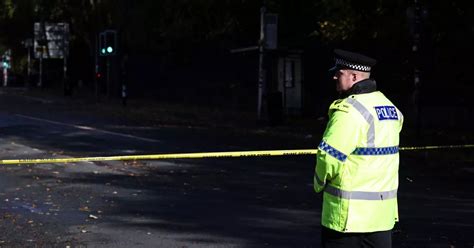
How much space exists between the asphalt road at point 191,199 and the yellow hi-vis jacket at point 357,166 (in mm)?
2884

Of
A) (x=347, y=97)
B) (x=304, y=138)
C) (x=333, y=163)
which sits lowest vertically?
(x=304, y=138)

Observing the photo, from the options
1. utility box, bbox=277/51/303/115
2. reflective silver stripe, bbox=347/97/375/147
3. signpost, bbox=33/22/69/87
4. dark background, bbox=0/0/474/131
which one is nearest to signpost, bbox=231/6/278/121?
dark background, bbox=0/0/474/131

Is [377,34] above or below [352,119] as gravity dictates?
above

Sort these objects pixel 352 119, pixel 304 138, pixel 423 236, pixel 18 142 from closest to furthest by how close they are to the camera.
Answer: pixel 352 119 < pixel 423 236 < pixel 18 142 < pixel 304 138

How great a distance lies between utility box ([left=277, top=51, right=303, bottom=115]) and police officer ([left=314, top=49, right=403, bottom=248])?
72.6 ft

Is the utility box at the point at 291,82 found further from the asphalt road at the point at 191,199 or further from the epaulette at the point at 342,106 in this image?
the epaulette at the point at 342,106

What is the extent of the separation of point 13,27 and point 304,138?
152 feet

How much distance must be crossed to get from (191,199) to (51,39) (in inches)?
1701

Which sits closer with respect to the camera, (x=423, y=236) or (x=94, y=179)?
(x=423, y=236)

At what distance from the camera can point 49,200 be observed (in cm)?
929

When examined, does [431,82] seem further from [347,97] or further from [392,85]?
[347,97]

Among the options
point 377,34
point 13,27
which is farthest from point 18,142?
point 13,27

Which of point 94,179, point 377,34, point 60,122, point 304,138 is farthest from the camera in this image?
point 60,122

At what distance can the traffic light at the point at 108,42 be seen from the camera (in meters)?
34.3
